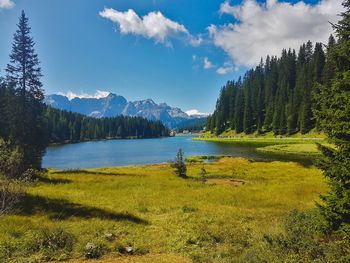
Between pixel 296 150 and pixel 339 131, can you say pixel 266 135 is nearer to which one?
pixel 296 150

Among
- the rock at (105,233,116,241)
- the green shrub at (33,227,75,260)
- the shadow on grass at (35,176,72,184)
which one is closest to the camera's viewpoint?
the green shrub at (33,227,75,260)

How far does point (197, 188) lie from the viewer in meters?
32.0

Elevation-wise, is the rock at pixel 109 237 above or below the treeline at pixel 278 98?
below

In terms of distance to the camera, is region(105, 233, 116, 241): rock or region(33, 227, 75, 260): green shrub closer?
region(33, 227, 75, 260): green shrub

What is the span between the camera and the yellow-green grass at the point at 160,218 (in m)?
13.3

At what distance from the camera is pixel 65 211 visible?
773 inches

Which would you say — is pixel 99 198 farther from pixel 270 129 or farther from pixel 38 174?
pixel 270 129

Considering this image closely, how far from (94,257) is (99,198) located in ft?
42.9

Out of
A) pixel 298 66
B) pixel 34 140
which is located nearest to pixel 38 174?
pixel 34 140

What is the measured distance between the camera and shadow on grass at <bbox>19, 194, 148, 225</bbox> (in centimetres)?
1848

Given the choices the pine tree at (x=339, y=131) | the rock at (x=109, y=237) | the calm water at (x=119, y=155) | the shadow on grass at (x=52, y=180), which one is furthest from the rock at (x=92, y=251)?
the calm water at (x=119, y=155)

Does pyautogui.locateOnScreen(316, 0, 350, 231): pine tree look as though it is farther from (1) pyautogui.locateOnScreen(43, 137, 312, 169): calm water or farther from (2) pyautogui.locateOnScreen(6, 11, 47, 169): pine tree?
(1) pyautogui.locateOnScreen(43, 137, 312, 169): calm water

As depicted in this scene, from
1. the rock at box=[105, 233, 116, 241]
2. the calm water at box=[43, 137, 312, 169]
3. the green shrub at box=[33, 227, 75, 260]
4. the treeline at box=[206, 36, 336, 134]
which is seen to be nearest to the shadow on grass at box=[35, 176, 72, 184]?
the green shrub at box=[33, 227, 75, 260]

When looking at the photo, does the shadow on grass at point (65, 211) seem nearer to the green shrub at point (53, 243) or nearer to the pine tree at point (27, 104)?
the green shrub at point (53, 243)
